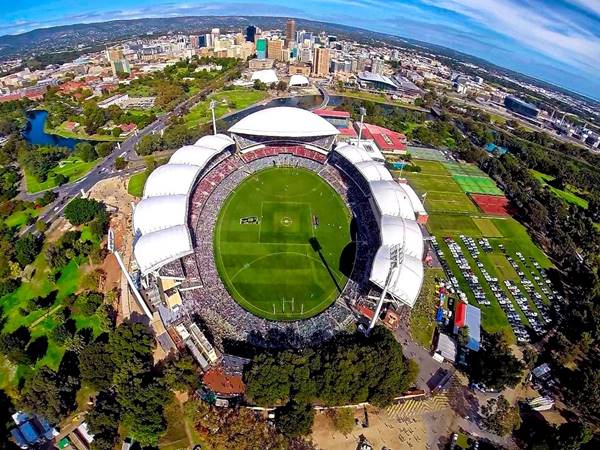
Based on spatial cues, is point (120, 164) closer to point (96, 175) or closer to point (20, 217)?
point (96, 175)

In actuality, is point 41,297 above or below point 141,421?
below

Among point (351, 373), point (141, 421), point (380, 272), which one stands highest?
point (380, 272)

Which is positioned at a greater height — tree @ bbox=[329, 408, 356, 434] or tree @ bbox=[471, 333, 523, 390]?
tree @ bbox=[471, 333, 523, 390]

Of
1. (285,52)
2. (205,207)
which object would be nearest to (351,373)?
(205,207)

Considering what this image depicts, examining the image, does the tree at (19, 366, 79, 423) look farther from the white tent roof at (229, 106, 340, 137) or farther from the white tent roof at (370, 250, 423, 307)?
the white tent roof at (229, 106, 340, 137)

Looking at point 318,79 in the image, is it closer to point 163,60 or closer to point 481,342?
point 163,60

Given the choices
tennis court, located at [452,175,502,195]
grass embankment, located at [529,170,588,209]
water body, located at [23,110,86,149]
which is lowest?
water body, located at [23,110,86,149]

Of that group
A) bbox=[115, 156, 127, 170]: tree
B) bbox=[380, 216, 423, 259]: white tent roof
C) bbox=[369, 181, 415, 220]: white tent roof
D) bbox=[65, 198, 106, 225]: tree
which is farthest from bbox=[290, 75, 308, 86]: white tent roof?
bbox=[380, 216, 423, 259]: white tent roof
